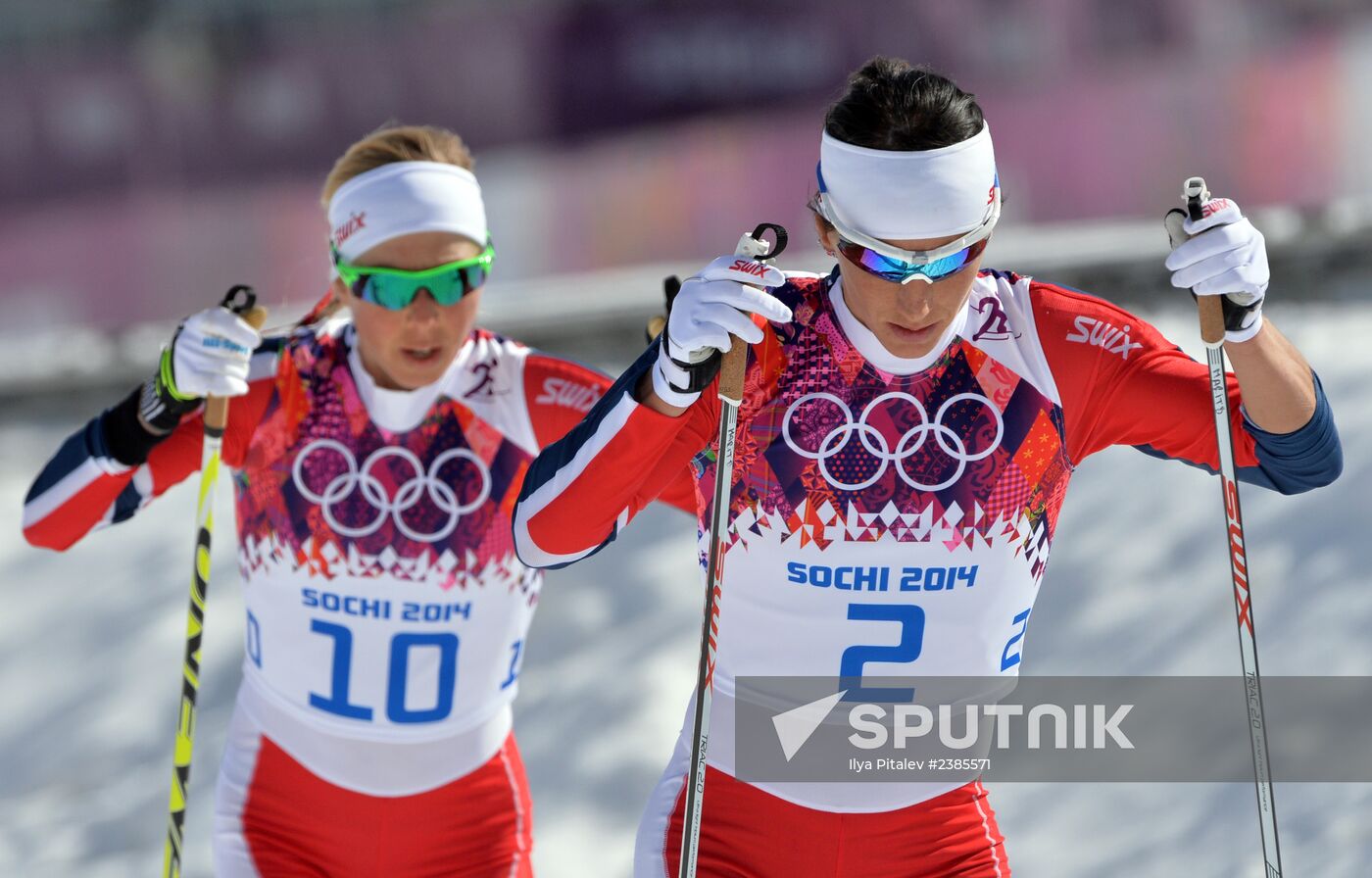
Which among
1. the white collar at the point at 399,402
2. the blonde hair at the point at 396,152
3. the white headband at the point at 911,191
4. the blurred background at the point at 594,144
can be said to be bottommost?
the white headband at the point at 911,191

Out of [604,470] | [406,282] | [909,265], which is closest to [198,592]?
[406,282]

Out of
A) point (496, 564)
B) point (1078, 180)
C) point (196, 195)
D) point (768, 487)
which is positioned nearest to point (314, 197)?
point (196, 195)

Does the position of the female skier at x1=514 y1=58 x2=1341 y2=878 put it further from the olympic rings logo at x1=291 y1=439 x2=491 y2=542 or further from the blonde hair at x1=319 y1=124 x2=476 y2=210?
the blonde hair at x1=319 y1=124 x2=476 y2=210

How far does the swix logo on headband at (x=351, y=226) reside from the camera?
3125mm

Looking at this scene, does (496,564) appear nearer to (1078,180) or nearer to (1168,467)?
(1168,467)

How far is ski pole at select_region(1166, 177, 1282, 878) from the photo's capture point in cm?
249

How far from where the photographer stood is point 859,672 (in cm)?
266

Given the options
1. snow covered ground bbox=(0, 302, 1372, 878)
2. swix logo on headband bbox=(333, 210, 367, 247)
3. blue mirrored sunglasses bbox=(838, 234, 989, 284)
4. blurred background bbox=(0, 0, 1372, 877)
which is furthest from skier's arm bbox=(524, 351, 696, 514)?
blurred background bbox=(0, 0, 1372, 877)

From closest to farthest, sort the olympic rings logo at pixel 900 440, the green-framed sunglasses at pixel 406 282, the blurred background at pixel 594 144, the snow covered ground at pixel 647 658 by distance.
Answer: the olympic rings logo at pixel 900 440
the green-framed sunglasses at pixel 406 282
the snow covered ground at pixel 647 658
the blurred background at pixel 594 144

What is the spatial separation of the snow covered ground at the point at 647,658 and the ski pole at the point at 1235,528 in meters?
1.89

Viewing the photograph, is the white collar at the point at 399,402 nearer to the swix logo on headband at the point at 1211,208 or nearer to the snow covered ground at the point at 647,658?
the swix logo on headband at the point at 1211,208

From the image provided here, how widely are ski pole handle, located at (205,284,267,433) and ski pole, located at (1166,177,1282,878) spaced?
1.70 metres

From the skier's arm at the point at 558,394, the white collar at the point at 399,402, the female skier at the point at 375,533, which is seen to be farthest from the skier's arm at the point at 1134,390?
the white collar at the point at 399,402

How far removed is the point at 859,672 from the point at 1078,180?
4459 mm
